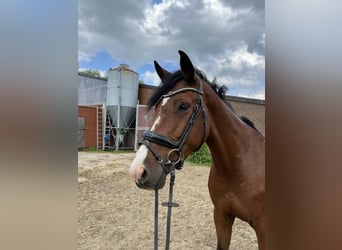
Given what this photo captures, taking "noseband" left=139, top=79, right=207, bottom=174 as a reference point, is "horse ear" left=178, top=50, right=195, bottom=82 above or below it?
above

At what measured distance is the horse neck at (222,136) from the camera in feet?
4.12

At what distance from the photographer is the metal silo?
942 centimetres

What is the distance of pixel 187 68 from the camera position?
1.14 metres

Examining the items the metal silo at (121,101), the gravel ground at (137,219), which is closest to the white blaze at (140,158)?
the gravel ground at (137,219)

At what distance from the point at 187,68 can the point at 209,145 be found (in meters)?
0.43

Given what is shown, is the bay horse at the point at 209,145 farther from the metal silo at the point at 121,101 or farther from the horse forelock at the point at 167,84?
the metal silo at the point at 121,101

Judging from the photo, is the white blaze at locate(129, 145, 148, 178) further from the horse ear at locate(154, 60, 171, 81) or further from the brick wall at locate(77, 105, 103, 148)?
the brick wall at locate(77, 105, 103, 148)

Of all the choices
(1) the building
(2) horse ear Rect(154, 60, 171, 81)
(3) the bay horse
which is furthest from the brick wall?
(3) the bay horse
